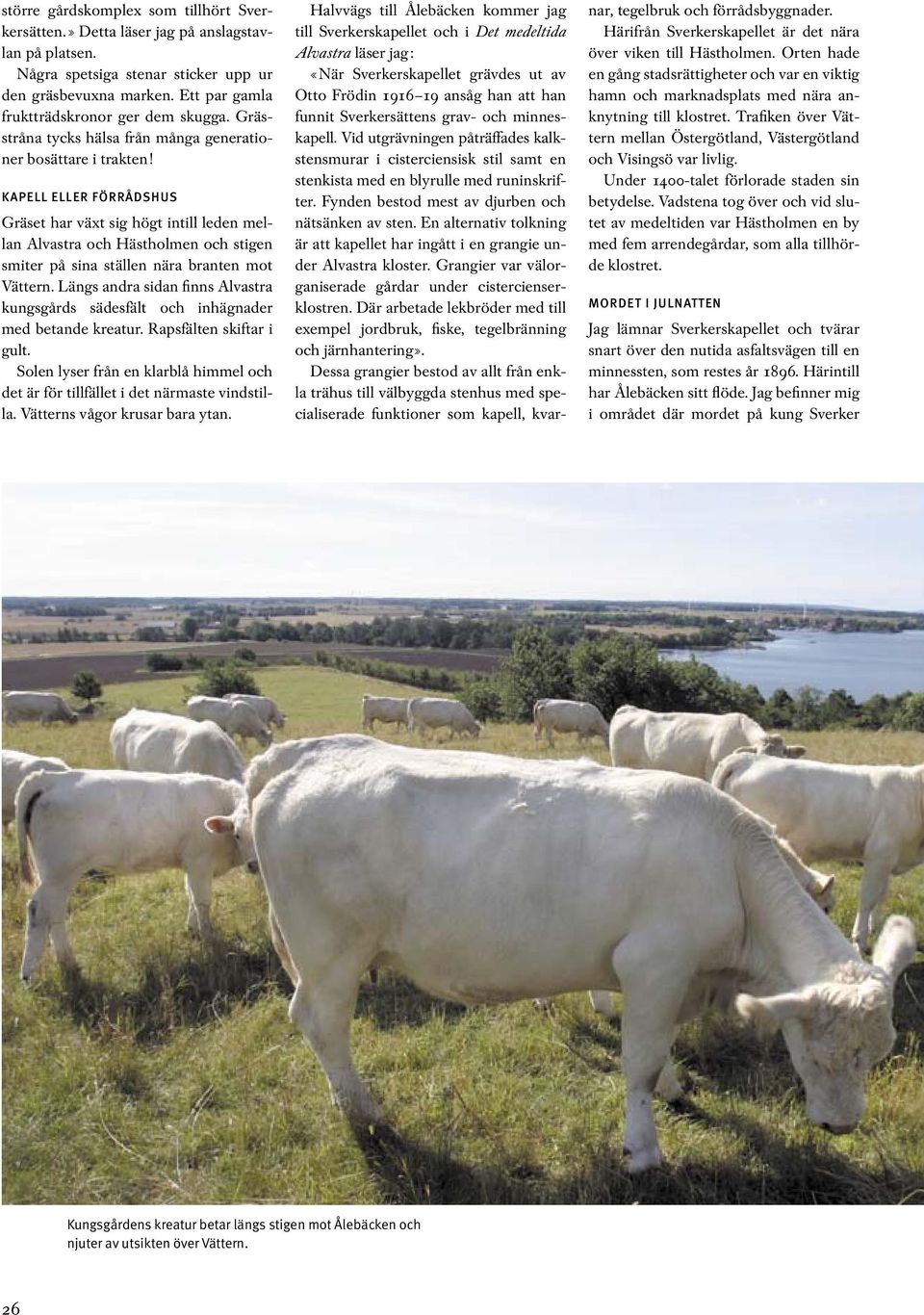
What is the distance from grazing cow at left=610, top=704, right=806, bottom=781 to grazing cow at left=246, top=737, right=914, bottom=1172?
6567 mm

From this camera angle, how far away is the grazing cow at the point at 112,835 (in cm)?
733

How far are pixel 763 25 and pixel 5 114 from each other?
5922mm

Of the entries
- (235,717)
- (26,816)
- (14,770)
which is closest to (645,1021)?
(26,816)

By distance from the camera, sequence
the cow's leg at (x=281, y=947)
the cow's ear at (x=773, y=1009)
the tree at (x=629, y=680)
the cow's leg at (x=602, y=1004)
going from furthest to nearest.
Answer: the tree at (x=629, y=680) → the cow's leg at (x=602, y=1004) → the cow's leg at (x=281, y=947) → the cow's ear at (x=773, y=1009)

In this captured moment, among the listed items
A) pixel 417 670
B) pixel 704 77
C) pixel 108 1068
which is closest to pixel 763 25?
pixel 704 77

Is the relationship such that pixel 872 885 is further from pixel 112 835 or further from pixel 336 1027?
pixel 112 835

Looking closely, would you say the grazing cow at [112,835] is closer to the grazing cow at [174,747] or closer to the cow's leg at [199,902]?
the cow's leg at [199,902]

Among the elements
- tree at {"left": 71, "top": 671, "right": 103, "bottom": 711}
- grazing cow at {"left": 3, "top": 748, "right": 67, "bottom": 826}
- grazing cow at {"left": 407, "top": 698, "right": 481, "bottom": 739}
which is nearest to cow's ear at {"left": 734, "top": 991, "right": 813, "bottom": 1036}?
grazing cow at {"left": 3, "top": 748, "right": 67, "bottom": 826}

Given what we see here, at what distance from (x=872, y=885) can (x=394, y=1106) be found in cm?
538

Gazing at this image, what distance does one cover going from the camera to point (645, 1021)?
15.4 ft

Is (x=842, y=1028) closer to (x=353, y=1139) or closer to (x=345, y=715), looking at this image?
(x=353, y=1139)

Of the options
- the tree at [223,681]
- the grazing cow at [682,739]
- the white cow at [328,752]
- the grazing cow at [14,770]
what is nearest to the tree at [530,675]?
the tree at [223,681]

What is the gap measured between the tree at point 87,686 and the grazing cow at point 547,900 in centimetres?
3184

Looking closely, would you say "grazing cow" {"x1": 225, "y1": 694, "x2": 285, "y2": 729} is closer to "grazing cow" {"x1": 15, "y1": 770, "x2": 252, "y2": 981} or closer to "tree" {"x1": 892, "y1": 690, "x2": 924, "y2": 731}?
"grazing cow" {"x1": 15, "y1": 770, "x2": 252, "y2": 981}
